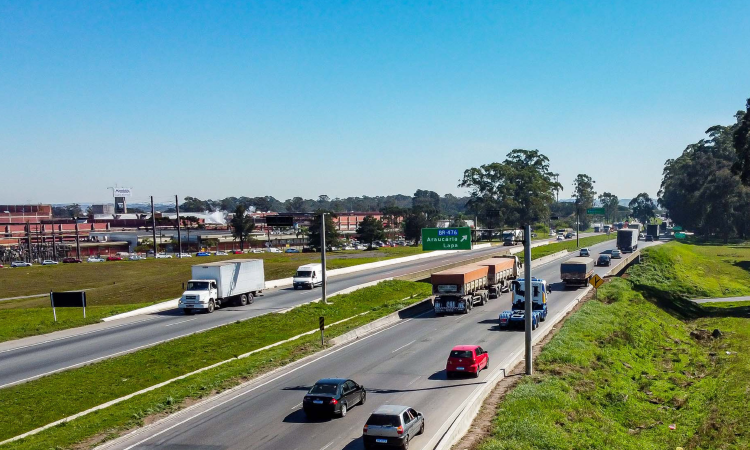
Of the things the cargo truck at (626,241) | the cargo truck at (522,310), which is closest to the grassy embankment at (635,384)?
the cargo truck at (522,310)

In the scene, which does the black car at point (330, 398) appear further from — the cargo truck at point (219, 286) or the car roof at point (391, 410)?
the cargo truck at point (219, 286)

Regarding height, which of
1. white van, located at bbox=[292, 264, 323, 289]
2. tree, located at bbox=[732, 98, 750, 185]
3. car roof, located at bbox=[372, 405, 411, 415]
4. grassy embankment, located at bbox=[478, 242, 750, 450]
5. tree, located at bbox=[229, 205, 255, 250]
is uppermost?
tree, located at bbox=[732, 98, 750, 185]

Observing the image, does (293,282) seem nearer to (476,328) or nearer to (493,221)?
(476,328)

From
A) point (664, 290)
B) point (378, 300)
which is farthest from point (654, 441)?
point (664, 290)

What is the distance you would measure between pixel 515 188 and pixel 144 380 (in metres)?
115

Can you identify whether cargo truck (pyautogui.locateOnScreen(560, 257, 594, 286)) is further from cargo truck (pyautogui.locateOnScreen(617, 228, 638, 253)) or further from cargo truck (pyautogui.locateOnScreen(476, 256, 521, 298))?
cargo truck (pyautogui.locateOnScreen(617, 228, 638, 253))

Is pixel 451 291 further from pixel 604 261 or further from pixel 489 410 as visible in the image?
pixel 604 261

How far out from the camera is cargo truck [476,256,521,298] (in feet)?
189

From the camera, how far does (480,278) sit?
53.7 metres

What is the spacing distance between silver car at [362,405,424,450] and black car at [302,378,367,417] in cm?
299

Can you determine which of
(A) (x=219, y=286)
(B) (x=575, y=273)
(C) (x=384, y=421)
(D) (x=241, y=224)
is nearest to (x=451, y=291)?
(A) (x=219, y=286)

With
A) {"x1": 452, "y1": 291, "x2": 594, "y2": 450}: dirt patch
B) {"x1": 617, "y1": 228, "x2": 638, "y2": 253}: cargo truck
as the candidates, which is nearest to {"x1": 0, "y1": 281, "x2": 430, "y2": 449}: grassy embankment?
{"x1": 452, "y1": 291, "x2": 594, "y2": 450}: dirt patch

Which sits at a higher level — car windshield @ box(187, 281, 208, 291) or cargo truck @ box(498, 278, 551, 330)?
car windshield @ box(187, 281, 208, 291)

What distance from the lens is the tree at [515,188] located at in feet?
412
